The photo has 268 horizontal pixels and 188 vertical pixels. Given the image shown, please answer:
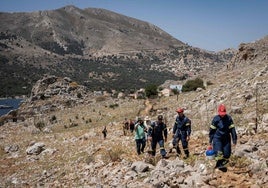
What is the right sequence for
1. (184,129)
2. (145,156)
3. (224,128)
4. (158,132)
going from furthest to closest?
(145,156) → (158,132) → (184,129) → (224,128)

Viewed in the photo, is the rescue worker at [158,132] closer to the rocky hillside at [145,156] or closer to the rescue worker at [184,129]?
the rocky hillside at [145,156]

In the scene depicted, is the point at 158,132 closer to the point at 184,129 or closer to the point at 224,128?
the point at 184,129

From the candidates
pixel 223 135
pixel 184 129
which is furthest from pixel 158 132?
pixel 223 135

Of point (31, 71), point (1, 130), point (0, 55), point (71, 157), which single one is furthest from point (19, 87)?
point (71, 157)

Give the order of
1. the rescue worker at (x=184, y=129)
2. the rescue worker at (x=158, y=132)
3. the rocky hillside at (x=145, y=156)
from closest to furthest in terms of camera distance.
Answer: the rocky hillside at (x=145, y=156)
the rescue worker at (x=184, y=129)
the rescue worker at (x=158, y=132)

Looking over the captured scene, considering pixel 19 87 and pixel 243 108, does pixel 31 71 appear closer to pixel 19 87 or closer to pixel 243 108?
pixel 19 87

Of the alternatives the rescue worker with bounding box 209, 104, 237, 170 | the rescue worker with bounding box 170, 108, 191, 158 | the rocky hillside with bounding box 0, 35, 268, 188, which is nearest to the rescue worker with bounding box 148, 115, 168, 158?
the rocky hillside with bounding box 0, 35, 268, 188

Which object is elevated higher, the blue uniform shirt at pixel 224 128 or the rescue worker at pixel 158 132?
the blue uniform shirt at pixel 224 128

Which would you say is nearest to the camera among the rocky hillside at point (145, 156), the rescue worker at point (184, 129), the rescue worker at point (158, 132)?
the rocky hillside at point (145, 156)

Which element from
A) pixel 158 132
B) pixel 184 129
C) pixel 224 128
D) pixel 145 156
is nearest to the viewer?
pixel 224 128

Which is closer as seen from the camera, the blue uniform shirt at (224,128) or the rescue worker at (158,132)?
the blue uniform shirt at (224,128)

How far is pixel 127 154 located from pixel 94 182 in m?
2.37

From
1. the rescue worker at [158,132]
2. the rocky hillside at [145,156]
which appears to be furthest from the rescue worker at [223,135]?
the rescue worker at [158,132]

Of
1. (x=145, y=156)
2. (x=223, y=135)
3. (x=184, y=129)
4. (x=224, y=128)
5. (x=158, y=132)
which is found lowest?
(x=145, y=156)
